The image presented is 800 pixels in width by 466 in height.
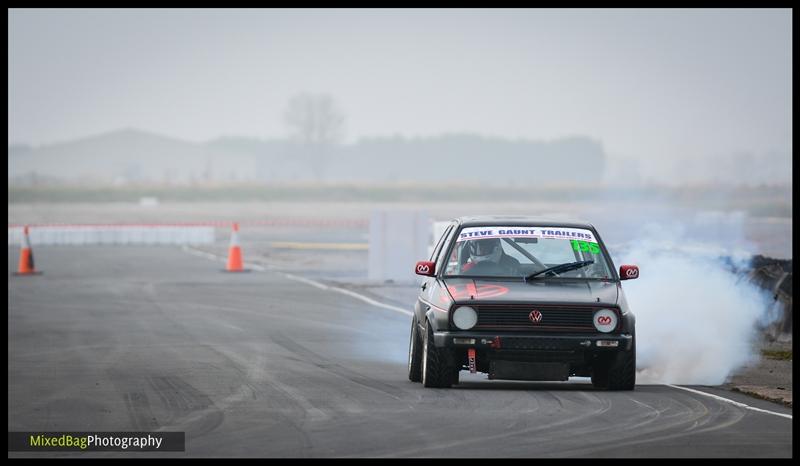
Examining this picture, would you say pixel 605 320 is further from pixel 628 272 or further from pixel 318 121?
pixel 318 121

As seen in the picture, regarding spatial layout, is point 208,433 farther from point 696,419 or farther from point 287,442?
point 696,419

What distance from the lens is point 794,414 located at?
11375 millimetres

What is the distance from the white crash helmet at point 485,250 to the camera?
13.3m

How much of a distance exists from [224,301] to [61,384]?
1120 cm

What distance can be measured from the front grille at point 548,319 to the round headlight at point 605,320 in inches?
1.6

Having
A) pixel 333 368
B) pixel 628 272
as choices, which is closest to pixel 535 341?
pixel 628 272

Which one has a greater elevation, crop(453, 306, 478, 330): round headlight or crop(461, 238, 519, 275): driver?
crop(461, 238, 519, 275): driver

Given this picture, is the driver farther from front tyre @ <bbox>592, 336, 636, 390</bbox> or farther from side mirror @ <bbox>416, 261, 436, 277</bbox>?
front tyre @ <bbox>592, 336, 636, 390</bbox>

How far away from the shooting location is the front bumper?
12.2 meters

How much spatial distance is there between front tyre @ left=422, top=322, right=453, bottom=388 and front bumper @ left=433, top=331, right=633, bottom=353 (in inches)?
12.0

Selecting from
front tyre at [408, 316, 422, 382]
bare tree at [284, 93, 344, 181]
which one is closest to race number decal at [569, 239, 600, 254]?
front tyre at [408, 316, 422, 382]

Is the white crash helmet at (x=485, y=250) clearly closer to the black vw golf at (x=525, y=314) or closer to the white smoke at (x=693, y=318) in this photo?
the black vw golf at (x=525, y=314)

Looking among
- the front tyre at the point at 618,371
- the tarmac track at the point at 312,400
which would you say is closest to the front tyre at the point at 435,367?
the tarmac track at the point at 312,400

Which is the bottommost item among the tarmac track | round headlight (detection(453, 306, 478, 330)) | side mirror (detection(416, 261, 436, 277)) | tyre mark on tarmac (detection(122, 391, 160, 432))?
tyre mark on tarmac (detection(122, 391, 160, 432))
